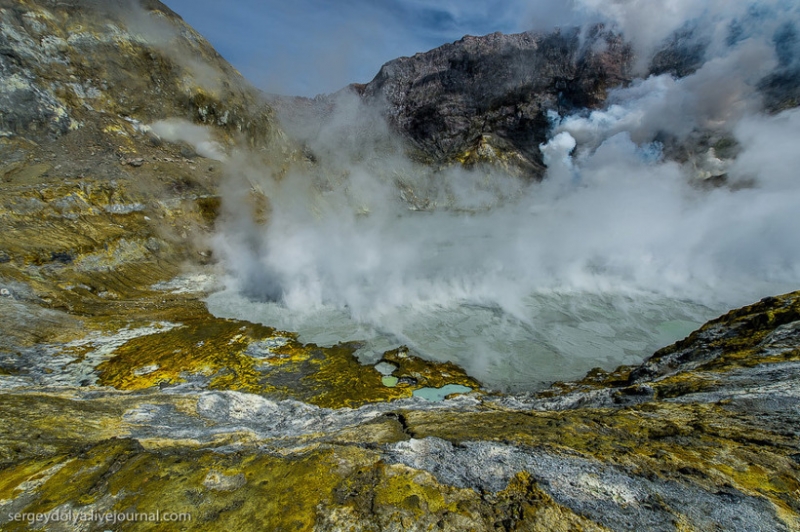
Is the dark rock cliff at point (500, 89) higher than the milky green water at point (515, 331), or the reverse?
the dark rock cliff at point (500, 89)

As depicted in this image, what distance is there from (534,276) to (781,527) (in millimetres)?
19190

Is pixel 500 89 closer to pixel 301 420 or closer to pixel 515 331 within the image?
pixel 515 331

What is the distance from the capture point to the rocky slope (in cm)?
465

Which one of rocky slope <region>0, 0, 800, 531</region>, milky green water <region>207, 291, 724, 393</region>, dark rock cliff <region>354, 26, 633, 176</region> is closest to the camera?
rocky slope <region>0, 0, 800, 531</region>

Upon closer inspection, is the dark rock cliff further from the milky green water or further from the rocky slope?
the rocky slope

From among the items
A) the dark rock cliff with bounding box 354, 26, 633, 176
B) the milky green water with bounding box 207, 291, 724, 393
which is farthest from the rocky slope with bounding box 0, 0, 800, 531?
the dark rock cliff with bounding box 354, 26, 633, 176

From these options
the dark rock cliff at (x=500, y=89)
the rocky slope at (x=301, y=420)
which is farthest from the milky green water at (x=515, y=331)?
the dark rock cliff at (x=500, y=89)

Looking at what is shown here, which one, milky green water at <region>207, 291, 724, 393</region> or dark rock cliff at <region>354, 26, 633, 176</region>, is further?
dark rock cliff at <region>354, 26, 633, 176</region>

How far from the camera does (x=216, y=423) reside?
7930 mm

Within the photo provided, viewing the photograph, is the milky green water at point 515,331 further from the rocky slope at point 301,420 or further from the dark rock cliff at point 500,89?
the dark rock cliff at point 500,89

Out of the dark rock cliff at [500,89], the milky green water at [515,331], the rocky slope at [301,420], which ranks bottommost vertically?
the rocky slope at [301,420]

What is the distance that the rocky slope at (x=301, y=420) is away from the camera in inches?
183

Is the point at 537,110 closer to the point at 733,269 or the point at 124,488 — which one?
the point at 733,269

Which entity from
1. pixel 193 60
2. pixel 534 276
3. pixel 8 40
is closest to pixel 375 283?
pixel 534 276
